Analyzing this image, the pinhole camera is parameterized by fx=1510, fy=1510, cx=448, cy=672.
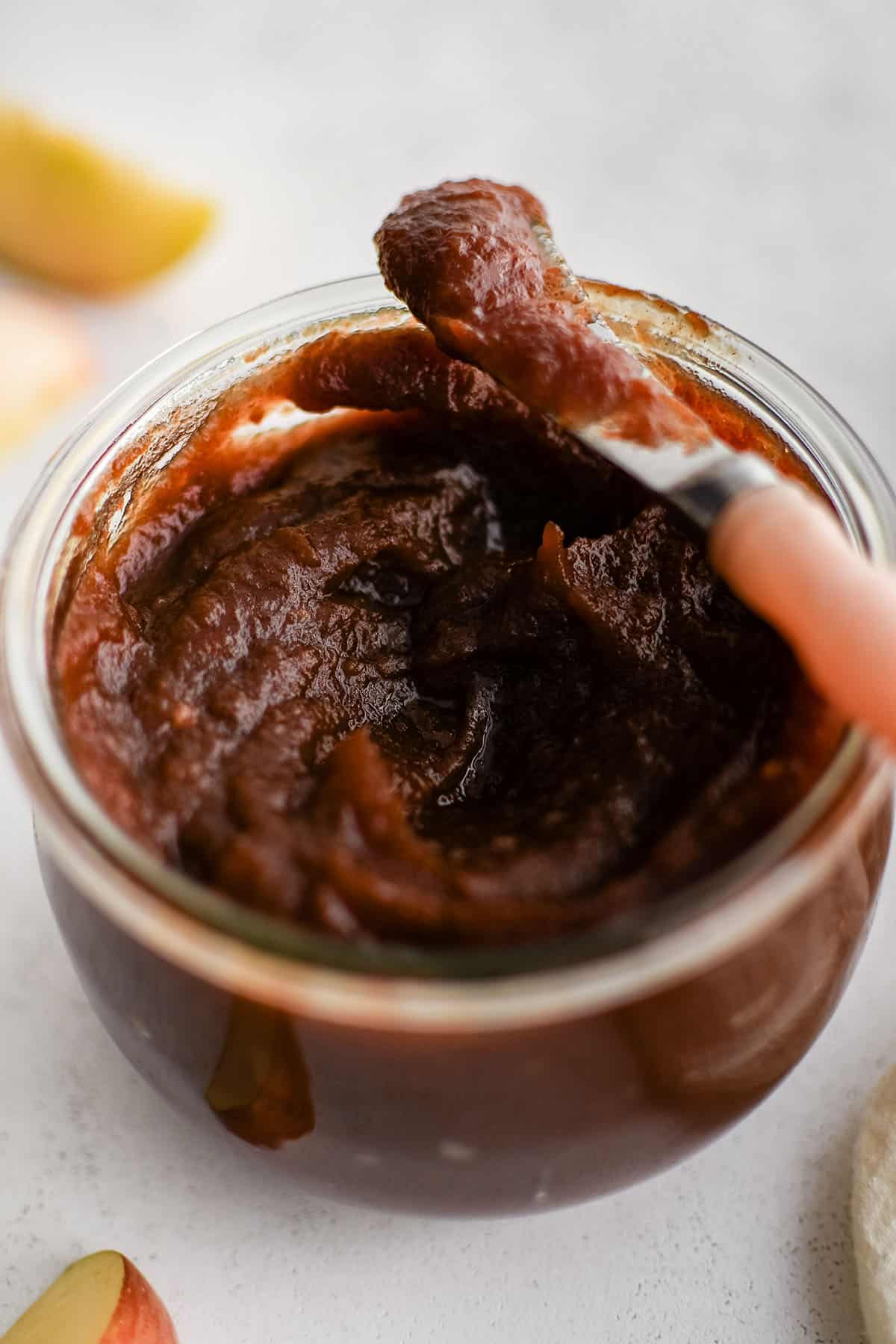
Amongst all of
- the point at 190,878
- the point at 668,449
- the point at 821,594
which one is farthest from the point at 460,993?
the point at 668,449

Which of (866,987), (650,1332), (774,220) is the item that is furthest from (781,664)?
(774,220)

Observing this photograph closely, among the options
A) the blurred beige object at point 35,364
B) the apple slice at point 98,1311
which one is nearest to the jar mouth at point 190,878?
the apple slice at point 98,1311

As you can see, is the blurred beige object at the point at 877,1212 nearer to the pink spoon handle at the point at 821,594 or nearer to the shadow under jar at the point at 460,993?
the shadow under jar at the point at 460,993

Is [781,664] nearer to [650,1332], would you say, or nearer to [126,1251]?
[650,1332]

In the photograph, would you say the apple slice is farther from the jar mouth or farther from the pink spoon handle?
the pink spoon handle

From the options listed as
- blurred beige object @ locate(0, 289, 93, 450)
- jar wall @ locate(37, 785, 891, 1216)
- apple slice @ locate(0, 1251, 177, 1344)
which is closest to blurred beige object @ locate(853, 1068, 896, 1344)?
jar wall @ locate(37, 785, 891, 1216)

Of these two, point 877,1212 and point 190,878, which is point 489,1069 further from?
point 877,1212
